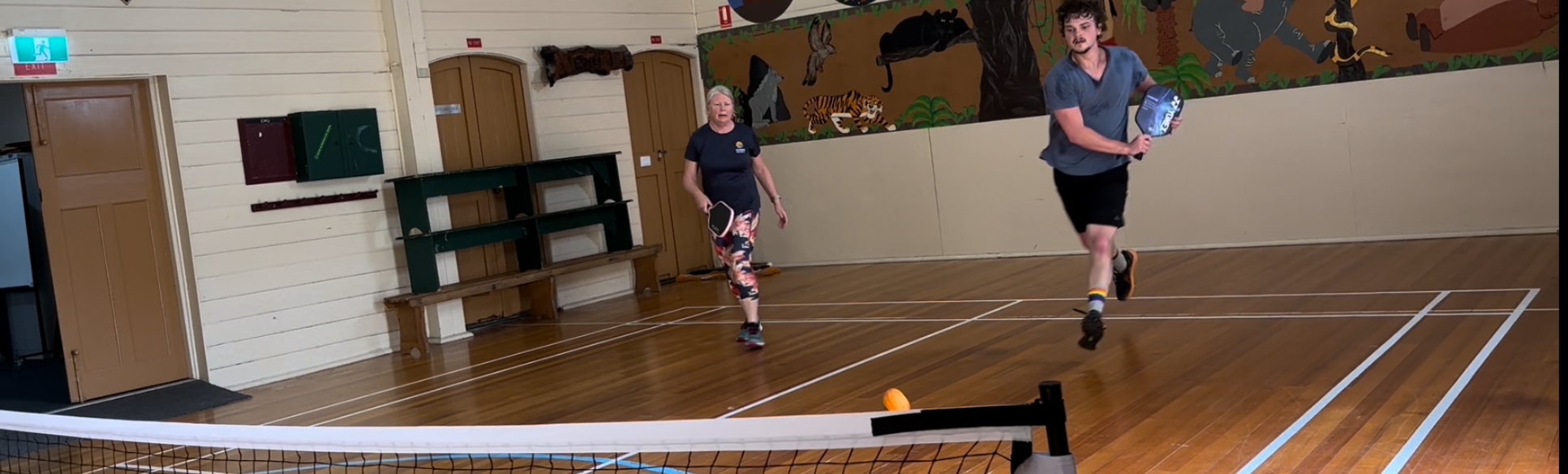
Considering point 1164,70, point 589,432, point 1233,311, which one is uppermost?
point 1164,70

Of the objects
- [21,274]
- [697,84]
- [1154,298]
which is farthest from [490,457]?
[697,84]

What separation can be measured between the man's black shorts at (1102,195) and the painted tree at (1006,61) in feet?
15.3

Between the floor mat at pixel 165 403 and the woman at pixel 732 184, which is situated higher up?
the woman at pixel 732 184

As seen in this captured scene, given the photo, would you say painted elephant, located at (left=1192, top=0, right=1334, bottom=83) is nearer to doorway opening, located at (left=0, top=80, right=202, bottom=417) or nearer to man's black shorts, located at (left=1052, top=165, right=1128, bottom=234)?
man's black shorts, located at (left=1052, top=165, right=1128, bottom=234)

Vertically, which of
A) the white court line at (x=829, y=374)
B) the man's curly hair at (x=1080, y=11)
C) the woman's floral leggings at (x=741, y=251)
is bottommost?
the white court line at (x=829, y=374)

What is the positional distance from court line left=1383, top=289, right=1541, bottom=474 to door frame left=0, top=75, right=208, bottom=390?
7.08 m

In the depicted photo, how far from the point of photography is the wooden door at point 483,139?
1012 cm

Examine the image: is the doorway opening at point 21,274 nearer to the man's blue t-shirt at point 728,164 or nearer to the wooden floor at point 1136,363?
the wooden floor at point 1136,363

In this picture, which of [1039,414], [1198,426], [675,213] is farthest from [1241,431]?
[675,213]

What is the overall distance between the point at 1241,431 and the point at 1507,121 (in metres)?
5.83

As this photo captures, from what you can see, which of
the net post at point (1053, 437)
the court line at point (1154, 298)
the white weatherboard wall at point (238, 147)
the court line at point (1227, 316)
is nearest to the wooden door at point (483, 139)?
the white weatherboard wall at point (238, 147)

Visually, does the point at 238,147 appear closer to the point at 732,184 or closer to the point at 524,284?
the point at 524,284

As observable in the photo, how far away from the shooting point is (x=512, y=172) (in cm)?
1009

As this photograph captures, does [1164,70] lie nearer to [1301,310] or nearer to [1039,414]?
[1301,310]
